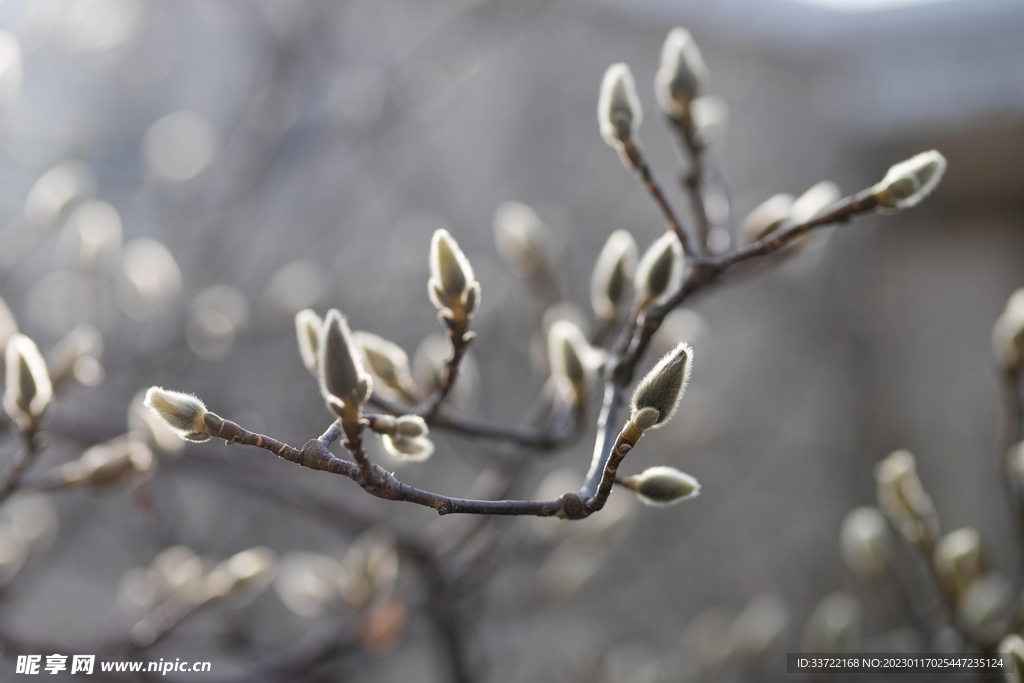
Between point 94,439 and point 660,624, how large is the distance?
2204mm

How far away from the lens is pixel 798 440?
2.82 metres

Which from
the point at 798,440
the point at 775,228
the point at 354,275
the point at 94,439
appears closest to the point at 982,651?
the point at 775,228

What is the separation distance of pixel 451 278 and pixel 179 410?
0.17 meters

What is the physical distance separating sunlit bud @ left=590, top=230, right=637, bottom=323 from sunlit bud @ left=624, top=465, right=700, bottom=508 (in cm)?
20

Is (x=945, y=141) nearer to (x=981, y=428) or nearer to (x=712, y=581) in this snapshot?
(x=981, y=428)

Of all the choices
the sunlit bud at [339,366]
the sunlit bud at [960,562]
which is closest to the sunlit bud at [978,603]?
the sunlit bud at [960,562]

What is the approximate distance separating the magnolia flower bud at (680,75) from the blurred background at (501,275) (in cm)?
25

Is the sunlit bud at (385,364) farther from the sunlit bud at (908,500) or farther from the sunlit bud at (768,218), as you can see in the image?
the sunlit bud at (908,500)

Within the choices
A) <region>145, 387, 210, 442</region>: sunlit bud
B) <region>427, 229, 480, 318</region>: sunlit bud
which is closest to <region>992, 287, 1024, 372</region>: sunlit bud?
<region>427, 229, 480, 318</region>: sunlit bud

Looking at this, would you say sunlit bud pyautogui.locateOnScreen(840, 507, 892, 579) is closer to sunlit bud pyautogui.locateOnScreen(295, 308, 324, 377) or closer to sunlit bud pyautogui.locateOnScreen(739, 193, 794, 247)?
sunlit bud pyautogui.locateOnScreen(739, 193, 794, 247)

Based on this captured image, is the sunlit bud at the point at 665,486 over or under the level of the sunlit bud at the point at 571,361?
under

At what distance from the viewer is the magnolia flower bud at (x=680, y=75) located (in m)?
0.55

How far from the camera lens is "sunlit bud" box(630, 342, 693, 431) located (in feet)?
1.23

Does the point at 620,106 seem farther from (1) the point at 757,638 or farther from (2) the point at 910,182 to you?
(1) the point at 757,638
